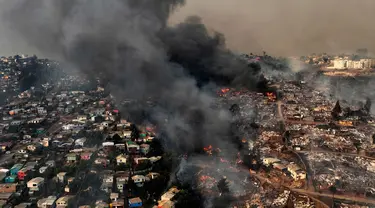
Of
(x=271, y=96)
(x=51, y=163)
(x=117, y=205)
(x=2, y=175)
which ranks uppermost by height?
(x=271, y=96)

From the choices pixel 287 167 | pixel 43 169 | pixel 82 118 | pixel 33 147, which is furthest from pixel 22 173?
pixel 287 167

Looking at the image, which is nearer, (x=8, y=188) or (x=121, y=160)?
(x=8, y=188)

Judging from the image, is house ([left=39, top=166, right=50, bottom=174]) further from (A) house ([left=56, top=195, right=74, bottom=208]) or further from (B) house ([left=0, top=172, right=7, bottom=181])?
(A) house ([left=56, top=195, right=74, bottom=208])

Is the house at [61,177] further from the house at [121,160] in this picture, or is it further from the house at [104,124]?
the house at [104,124]

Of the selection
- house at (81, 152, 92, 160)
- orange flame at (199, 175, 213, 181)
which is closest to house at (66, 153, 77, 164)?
house at (81, 152, 92, 160)

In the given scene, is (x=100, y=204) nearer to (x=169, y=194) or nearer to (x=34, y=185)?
(x=169, y=194)

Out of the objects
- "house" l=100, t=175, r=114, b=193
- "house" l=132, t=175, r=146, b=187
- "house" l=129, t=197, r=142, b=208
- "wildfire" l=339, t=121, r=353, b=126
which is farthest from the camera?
"wildfire" l=339, t=121, r=353, b=126

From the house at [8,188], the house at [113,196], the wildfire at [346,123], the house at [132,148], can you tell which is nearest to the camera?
the house at [113,196]

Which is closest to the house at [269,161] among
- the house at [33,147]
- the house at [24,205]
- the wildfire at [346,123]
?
the wildfire at [346,123]
